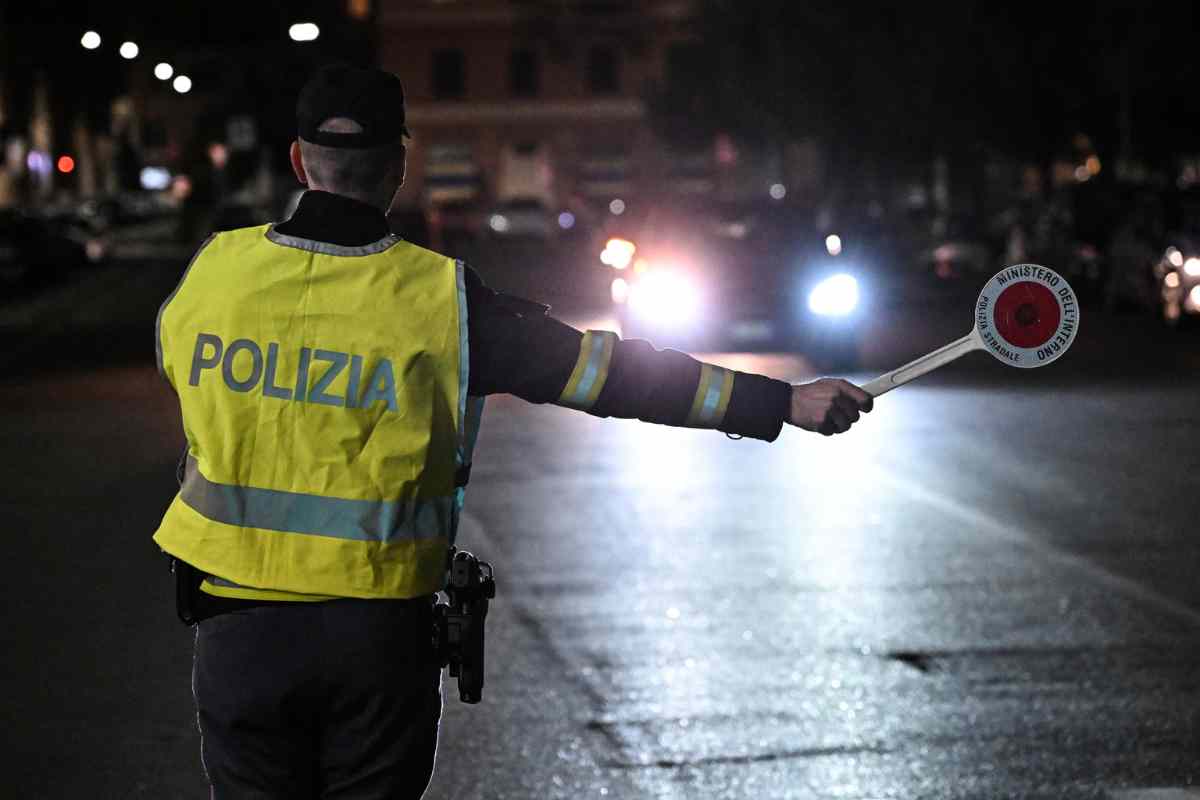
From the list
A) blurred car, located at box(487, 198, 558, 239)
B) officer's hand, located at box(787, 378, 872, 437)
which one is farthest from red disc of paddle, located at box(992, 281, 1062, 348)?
blurred car, located at box(487, 198, 558, 239)

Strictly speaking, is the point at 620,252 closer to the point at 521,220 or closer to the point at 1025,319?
the point at 1025,319

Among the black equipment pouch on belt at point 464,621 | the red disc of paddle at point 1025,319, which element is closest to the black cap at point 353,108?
the black equipment pouch on belt at point 464,621

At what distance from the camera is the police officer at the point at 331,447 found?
3.77m

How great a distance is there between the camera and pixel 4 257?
141ft

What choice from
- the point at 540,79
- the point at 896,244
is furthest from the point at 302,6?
the point at 896,244

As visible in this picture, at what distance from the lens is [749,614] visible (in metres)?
9.25

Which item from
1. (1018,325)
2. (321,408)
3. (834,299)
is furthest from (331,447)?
(834,299)

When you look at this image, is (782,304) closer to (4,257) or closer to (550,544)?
(550,544)

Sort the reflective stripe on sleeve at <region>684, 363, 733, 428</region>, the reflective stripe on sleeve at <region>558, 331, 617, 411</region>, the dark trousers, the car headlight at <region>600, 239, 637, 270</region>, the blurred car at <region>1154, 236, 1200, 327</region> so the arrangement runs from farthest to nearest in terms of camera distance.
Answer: the blurred car at <region>1154, 236, 1200, 327</region> < the car headlight at <region>600, 239, 637, 270</region> < the reflective stripe on sleeve at <region>684, 363, 733, 428</region> < the reflective stripe on sleeve at <region>558, 331, 617, 411</region> < the dark trousers

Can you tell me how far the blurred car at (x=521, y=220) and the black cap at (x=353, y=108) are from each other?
2797 inches

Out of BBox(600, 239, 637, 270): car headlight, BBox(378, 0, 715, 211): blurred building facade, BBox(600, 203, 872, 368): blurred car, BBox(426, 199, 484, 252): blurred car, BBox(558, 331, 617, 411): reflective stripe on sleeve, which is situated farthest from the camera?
BBox(378, 0, 715, 211): blurred building facade

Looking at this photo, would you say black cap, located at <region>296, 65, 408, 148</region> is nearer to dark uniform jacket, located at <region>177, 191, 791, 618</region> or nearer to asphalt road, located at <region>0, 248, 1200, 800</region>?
dark uniform jacket, located at <region>177, 191, 791, 618</region>

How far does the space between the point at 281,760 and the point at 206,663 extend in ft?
0.67

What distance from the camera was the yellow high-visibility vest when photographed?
12.4 feet
